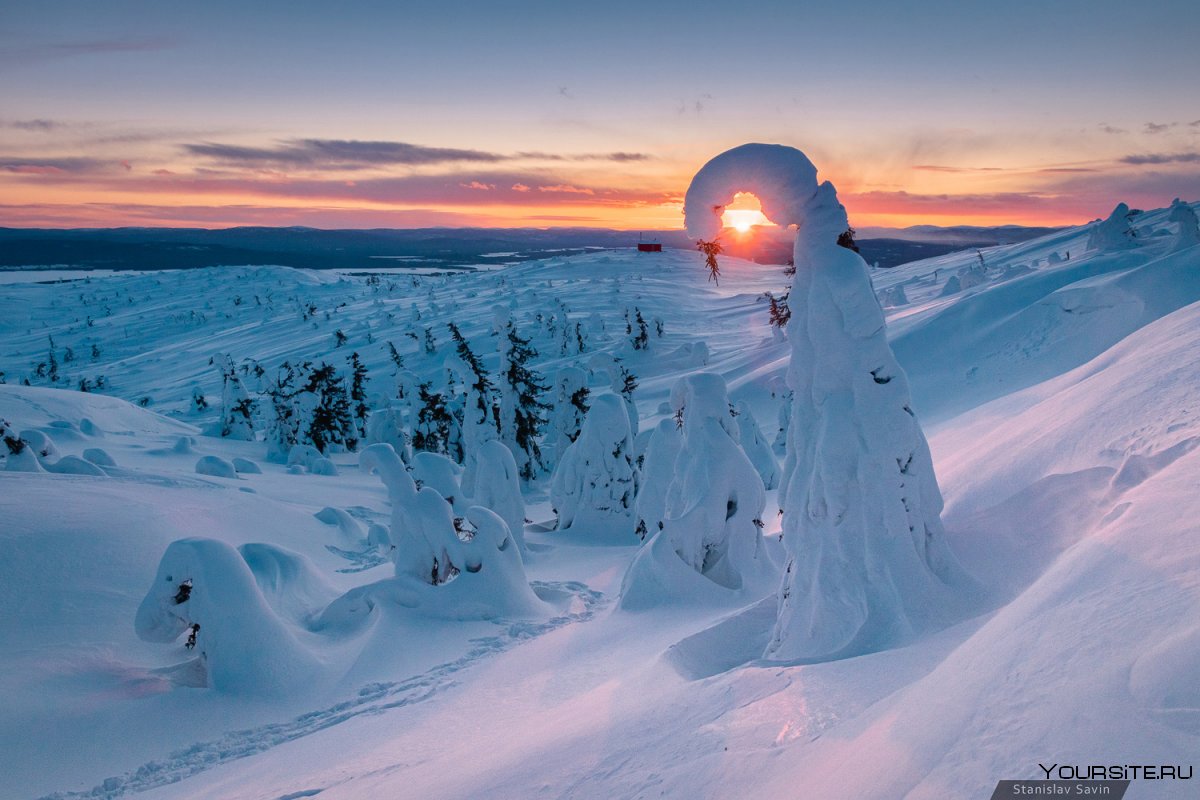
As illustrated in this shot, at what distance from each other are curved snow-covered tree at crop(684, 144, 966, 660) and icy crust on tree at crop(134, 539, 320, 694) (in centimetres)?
686

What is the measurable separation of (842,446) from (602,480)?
1501 centimetres

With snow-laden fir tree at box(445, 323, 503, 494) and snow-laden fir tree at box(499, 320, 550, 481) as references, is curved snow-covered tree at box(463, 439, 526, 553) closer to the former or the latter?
snow-laden fir tree at box(445, 323, 503, 494)

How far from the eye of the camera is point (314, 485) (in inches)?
1041

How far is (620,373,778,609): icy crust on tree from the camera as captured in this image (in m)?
12.6

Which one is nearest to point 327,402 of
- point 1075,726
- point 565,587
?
point 565,587

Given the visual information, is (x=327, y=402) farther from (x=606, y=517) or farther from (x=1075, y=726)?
(x=1075, y=726)

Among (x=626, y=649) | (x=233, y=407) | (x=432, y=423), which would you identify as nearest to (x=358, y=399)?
(x=233, y=407)

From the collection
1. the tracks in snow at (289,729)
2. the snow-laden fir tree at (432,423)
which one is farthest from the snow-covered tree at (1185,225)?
the snow-laden fir tree at (432,423)

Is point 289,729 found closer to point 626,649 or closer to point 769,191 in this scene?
point 626,649

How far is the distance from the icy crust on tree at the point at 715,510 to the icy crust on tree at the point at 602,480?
8400mm

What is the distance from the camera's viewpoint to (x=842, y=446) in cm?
707

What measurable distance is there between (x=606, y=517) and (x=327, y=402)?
85.7 feet

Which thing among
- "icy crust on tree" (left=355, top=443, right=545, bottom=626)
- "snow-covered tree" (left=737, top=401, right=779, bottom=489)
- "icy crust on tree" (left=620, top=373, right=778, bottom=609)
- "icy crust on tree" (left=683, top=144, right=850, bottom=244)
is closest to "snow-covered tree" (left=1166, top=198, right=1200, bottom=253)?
"snow-covered tree" (left=737, top=401, right=779, bottom=489)

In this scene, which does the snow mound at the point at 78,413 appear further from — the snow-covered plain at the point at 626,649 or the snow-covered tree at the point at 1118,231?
the snow-covered tree at the point at 1118,231
